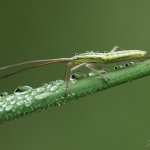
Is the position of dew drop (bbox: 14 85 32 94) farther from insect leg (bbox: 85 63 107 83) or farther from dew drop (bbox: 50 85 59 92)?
insect leg (bbox: 85 63 107 83)

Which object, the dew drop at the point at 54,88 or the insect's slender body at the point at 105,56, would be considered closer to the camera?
the dew drop at the point at 54,88

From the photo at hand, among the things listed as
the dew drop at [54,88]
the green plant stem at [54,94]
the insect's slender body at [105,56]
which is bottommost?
the green plant stem at [54,94]

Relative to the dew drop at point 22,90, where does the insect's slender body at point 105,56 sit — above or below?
above

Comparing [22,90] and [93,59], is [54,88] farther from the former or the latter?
[93,59]

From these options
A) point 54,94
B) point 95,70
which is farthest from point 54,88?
point 95,70

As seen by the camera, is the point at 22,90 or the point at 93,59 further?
the point at 93,59

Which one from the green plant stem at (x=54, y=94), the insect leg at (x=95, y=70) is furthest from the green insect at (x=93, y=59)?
the green plant stem at (x=54, y=94)

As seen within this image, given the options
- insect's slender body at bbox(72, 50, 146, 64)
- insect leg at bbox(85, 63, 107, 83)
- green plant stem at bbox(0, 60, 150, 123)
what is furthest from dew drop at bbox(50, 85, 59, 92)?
insect's slender body at bbox(72, 50, 146, 64)

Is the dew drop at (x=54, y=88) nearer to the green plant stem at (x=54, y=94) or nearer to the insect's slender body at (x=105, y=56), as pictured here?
the green plant stem at (x=54, y=94)
